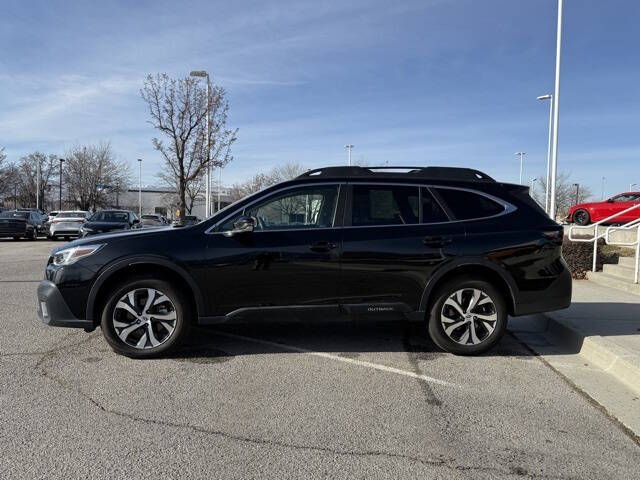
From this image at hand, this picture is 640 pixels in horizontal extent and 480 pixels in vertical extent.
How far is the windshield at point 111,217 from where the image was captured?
1975 cm

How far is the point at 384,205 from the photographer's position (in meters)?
5.18

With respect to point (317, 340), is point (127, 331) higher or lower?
higher

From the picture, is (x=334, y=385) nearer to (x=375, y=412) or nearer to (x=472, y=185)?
(x=375, y=412)

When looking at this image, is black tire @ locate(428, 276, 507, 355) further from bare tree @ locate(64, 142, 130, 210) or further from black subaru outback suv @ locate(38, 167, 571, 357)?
bare tree @ locate(64, 142, 130, 210)

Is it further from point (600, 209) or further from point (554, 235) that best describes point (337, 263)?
point (600, 209)

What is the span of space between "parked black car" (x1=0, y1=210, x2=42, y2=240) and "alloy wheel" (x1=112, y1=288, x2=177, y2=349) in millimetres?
23345

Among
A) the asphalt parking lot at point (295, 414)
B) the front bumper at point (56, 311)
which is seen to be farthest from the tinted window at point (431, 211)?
the front bumper at point (56, 311)

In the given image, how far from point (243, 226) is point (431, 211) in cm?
197

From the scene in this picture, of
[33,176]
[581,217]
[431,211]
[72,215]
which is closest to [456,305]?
[431,211]

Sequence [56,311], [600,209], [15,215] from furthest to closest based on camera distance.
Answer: [15,215]
[600,209]
[56,311]

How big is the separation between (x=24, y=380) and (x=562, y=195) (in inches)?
2429

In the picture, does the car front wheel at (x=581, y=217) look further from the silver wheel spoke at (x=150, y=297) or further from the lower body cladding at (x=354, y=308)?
the silver wheel spoke at (x=150, y=297)

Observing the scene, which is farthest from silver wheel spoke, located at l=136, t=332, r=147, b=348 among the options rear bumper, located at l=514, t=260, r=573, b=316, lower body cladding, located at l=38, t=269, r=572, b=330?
rear bumper, located at l=514, t=260, r=573, b=316

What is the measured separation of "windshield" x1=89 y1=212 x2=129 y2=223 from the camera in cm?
1975
